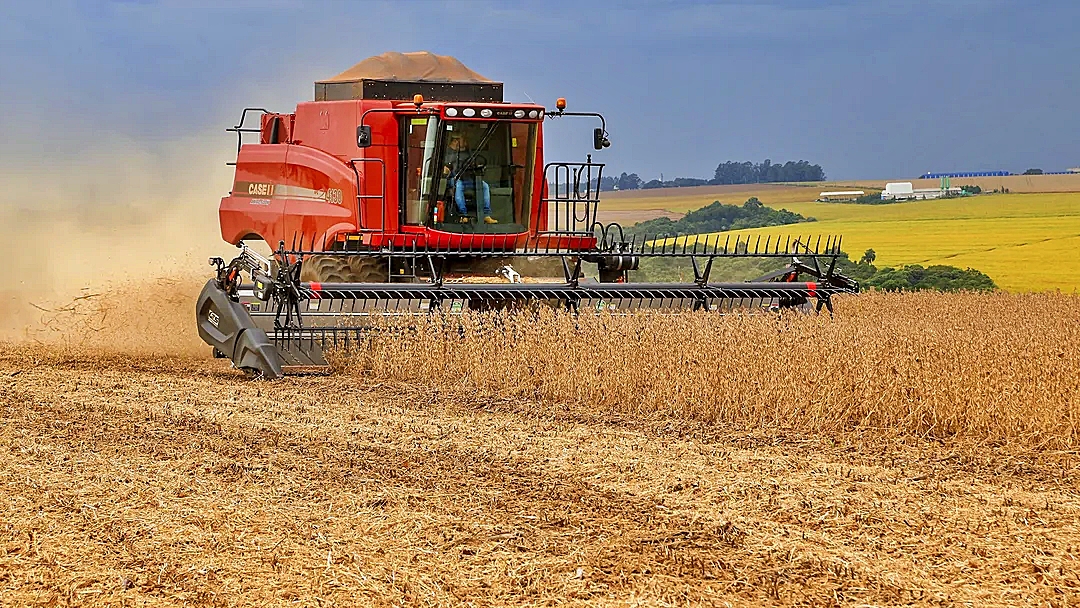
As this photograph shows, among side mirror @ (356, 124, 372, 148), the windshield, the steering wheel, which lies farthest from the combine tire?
the steering wheel

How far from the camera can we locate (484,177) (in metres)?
11.5

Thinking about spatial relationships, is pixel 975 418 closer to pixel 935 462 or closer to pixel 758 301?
pixel 935 462

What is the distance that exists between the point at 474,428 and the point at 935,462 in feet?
8.46

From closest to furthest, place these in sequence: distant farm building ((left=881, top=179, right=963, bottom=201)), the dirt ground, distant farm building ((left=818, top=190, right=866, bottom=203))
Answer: the dirt ground
distant farm building ((left=881, top=179, right=963, bottom=201))
distant farm building ((left=818, top=190, right=866, bottom=203))

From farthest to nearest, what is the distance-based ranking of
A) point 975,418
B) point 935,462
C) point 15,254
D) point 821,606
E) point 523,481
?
point 15,254
point 975,418
point 935,462
point 523,481
point 821,606

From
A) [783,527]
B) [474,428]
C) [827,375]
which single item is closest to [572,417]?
[474,428]

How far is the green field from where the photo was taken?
22.5 m

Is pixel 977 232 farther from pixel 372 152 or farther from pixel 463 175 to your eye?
pixel 372 152

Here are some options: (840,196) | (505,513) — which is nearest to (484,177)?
(505,513)

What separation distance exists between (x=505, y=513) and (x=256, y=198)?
7849 millimetres

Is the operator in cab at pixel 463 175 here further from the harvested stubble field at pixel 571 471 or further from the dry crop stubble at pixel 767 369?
the harvested stubble field at pixel 571 471

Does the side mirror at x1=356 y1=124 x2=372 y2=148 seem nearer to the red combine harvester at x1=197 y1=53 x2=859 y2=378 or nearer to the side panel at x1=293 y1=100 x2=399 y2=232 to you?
the red combine harvester at x1=197 y1=53 x2=859 y2=378

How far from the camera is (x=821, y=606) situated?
4.08 metres

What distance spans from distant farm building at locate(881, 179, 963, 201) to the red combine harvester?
26168 millimetres
